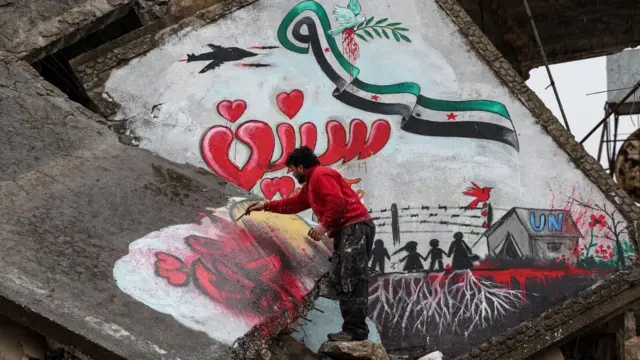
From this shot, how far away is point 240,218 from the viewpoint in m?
7.77

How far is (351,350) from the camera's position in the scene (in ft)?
23.6

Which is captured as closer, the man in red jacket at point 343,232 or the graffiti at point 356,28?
the man in red jacket at point 343,232

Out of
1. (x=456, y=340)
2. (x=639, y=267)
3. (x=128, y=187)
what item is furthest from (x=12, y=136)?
(x=639, y=267)

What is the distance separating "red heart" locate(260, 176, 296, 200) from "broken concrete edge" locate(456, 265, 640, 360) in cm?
227

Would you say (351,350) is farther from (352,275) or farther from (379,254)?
(379,254)

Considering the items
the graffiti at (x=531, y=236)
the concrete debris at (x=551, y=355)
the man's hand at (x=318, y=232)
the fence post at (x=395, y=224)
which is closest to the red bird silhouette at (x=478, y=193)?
the graffiti at (x=531, y=236)

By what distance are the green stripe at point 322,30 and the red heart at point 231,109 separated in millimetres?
785

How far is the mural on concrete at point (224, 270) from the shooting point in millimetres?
6484

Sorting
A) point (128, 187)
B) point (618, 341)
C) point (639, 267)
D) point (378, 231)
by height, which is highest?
point (128, 187)

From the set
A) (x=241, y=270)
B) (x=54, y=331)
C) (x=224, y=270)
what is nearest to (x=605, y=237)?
(x=241, y=270)

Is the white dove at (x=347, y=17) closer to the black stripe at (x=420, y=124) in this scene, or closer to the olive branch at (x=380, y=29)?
the olive branch at (x=380, y=29)

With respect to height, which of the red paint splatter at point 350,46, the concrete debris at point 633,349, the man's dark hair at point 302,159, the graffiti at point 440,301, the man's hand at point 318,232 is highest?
the red paint splatter at point 350,46

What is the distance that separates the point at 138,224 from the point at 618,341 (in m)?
5.90

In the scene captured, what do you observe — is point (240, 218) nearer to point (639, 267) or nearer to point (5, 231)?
point (5, 231)
